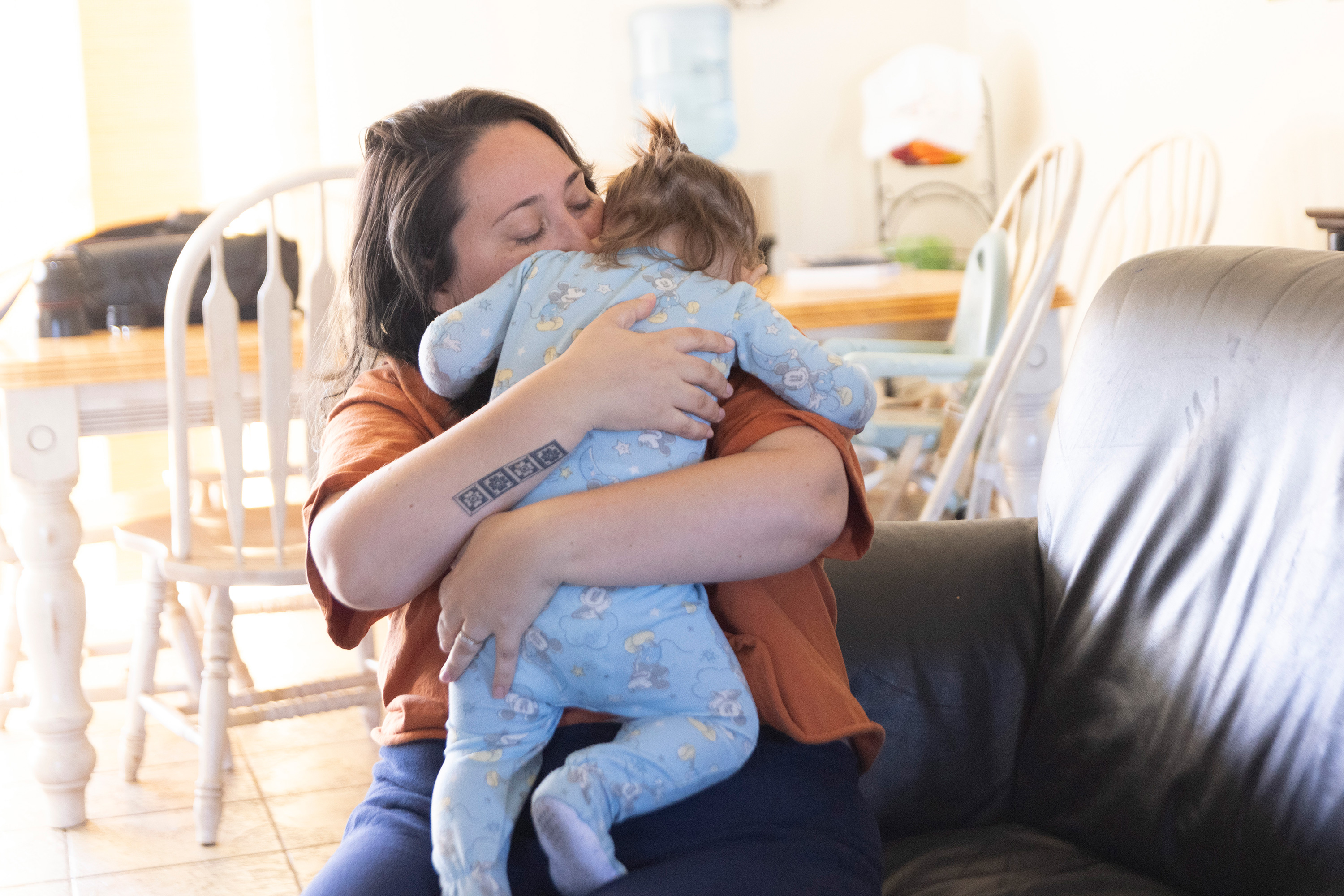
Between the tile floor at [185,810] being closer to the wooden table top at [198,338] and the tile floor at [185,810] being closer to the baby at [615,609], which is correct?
the wooden table top at [198,338]

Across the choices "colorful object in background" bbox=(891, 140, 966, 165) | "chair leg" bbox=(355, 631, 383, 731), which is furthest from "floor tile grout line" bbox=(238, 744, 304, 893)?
"colorful object in background" bbox=(891, 140, 966, 165)

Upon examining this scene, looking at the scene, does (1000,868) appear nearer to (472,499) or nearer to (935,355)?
(472,499)

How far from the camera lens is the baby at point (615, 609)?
843 millimetres

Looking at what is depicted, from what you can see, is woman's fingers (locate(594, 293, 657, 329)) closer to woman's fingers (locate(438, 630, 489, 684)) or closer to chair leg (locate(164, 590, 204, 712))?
woman's fingers (locate(438, 630, 489, 684))

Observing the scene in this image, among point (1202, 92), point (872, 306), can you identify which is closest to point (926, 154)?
point (1202, 92)

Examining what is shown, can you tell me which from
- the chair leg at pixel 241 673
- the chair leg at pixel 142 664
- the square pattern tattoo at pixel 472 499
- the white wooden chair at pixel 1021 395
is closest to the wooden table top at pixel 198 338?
the white wooden chair at pixel 1021 395

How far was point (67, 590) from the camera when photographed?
79.7 inches

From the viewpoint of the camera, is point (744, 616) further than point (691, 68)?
No

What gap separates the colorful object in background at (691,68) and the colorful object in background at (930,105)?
54cm

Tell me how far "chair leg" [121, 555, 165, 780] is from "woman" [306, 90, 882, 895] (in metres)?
1.28

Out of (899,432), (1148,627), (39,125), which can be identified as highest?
(39,125)

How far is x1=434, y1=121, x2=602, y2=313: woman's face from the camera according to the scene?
1.06m

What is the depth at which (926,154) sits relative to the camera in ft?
13.4

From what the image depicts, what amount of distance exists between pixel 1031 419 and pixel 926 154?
A: 6.09 ft
